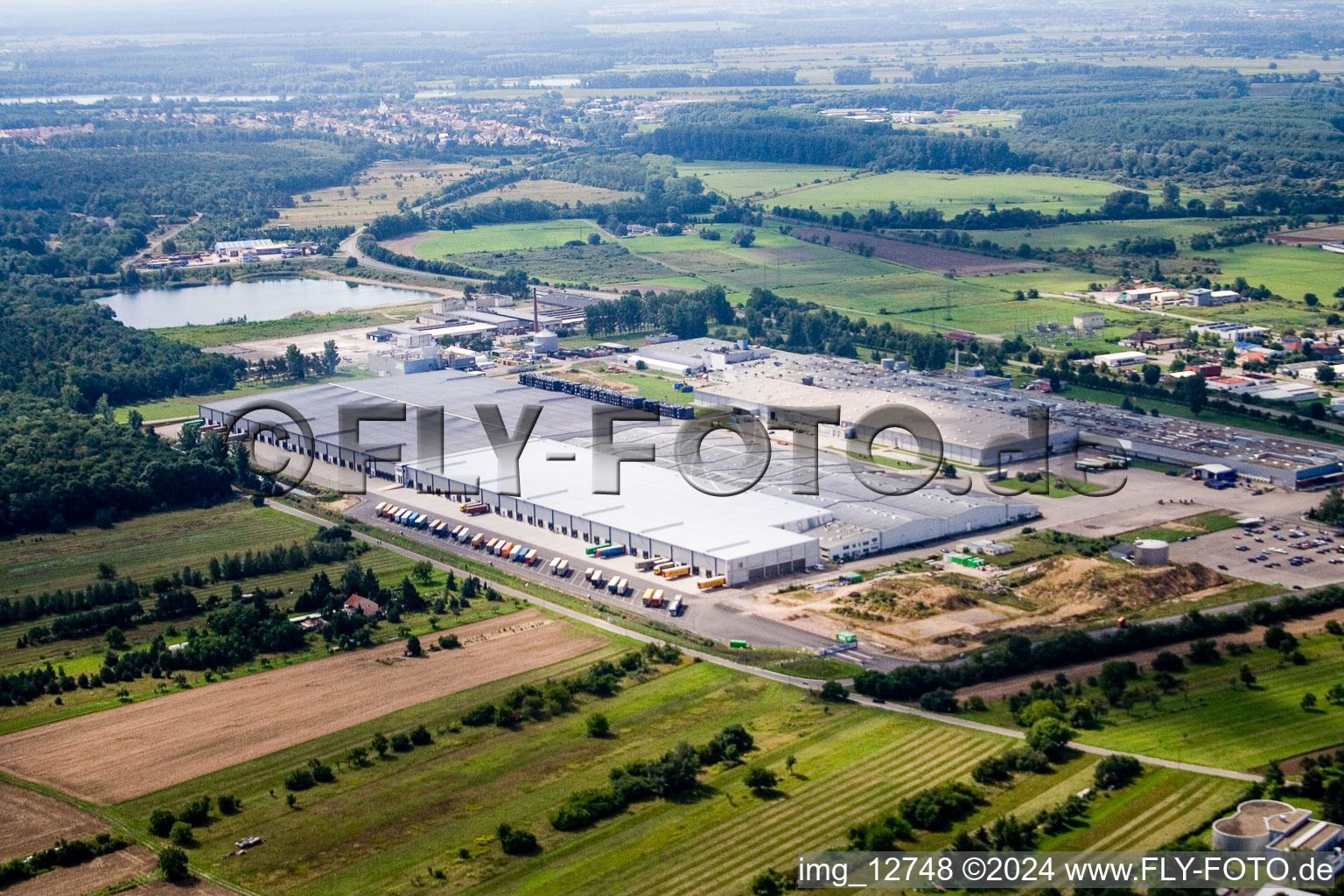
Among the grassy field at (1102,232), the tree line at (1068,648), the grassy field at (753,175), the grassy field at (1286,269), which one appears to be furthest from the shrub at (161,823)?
the grassy field at (753,175)

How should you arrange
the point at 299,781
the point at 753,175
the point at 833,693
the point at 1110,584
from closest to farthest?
the point at 299,781 < the point at 833,693 < the point at 1110,584 < the point at 753,175

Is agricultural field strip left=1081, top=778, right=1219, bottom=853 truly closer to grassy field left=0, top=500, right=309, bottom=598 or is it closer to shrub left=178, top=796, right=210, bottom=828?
shrub left=178, top=796, right=210, bottom=828

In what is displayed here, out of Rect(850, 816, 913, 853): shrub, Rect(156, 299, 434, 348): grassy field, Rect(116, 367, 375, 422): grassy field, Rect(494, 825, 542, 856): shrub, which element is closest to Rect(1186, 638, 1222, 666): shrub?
Rect(850, 816, 913, 853): shrub

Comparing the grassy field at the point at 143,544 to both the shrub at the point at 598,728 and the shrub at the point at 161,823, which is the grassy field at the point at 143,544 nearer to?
the shrub at the point at 161,823

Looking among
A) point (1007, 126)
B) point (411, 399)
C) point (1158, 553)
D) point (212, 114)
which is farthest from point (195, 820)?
point (212, 114)

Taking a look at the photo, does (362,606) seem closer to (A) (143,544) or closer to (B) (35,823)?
(A) (143,544)

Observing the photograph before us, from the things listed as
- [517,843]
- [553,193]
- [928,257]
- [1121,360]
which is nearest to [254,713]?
[517,843]

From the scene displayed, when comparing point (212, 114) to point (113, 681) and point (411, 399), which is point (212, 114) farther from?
point (113, 681)
